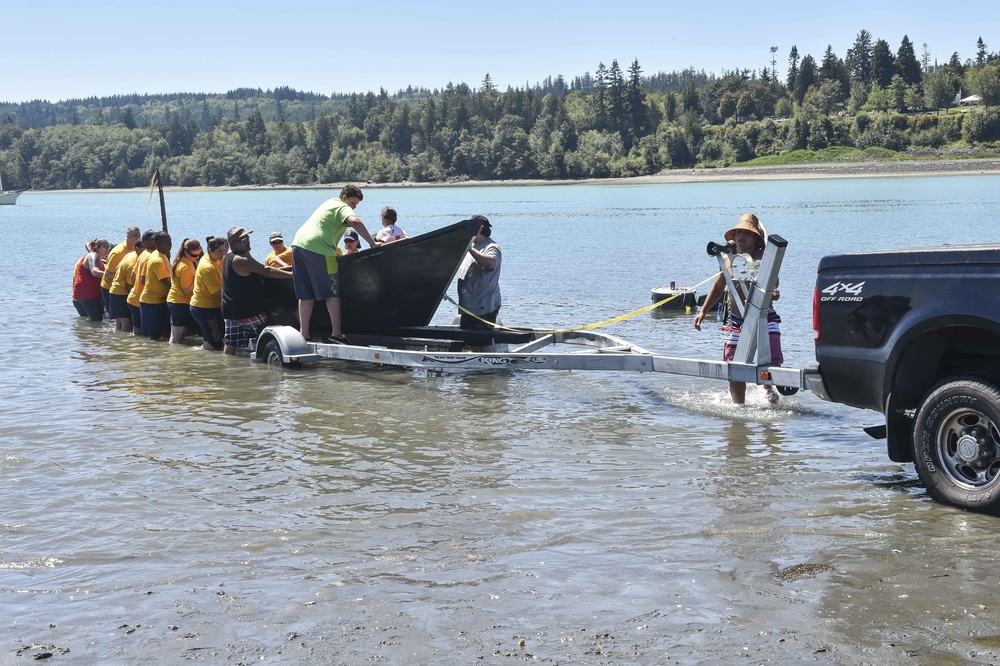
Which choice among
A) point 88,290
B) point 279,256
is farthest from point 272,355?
point 88,290

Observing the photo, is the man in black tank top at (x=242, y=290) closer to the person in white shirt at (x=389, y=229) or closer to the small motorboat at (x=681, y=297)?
the person in white shirt at (x=389, y=229)

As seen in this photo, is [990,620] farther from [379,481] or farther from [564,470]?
[379,481]

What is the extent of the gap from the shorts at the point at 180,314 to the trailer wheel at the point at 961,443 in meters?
11.4

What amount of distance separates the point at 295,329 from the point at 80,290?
8.23 metres

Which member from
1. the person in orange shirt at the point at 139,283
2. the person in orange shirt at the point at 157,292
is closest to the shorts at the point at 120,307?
the person in orange shirt at the point at 139,283

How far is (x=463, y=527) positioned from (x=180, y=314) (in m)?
9.85

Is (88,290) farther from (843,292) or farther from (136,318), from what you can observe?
(843,292)

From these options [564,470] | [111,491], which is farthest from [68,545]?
[564,470]

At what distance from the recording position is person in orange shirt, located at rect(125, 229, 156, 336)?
15859 millimetres

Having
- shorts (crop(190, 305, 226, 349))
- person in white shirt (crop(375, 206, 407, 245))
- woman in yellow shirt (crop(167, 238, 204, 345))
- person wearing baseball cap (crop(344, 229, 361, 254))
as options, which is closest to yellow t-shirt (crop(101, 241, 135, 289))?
woman in yellow shirt (crop(167, 238, 204, 345))

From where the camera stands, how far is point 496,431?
9523mm

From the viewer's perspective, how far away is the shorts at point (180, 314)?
596 inches

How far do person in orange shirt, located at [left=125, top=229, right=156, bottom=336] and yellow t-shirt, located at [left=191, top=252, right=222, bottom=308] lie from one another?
6.13ft

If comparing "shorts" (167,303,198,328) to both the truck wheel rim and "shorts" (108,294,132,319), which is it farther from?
the truck wheel rim
